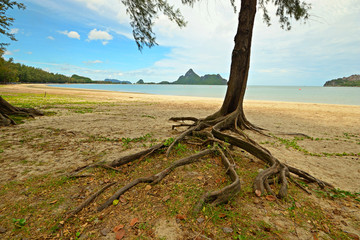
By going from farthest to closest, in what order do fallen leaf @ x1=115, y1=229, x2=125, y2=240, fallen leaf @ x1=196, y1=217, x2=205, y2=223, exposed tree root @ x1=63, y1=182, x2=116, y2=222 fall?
exposed tree root @ x1=63, y1=182, x2=116, y2=222 → fallen leaf @ x1=196, y1=217, x2=205, y2=223 → fallen leaf @ x1=115, y1=229, x2=125, y2=240

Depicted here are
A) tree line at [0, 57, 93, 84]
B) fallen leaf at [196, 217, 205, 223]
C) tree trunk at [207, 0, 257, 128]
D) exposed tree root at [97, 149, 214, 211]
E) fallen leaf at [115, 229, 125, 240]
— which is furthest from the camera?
tree line at [0, 57, 93, 84]

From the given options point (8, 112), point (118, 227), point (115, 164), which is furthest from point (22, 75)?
point (118, 227)

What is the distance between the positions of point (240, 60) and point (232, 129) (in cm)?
322

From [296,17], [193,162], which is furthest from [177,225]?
[296,17]

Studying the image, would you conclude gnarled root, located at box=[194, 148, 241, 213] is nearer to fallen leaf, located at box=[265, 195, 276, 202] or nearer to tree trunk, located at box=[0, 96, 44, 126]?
fallen leaf, located at box=[265, 195, 276, 202]

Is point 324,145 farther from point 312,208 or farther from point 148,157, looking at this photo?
point 148,157

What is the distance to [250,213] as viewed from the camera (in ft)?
10.3

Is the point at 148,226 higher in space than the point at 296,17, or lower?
lower

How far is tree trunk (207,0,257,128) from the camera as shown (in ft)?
25.3

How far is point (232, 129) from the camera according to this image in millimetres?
7938

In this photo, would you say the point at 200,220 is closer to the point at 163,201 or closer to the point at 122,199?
the point at 163,201

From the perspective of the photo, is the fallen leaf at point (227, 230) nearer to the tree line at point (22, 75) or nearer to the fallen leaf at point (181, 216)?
the fallen leaf at point (181, 216)

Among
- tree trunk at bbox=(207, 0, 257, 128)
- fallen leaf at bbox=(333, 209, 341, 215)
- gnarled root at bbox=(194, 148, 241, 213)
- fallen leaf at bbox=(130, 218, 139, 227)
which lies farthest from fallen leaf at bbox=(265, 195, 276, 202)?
tree trunk at bbox=(207, 0, 257, 128)

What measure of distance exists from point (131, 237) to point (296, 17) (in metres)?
12.3
